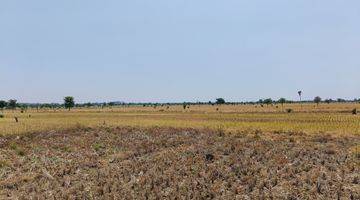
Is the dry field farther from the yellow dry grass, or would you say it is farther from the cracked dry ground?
the yellow dry grass

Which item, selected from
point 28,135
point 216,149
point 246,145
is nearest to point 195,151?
point 216,149

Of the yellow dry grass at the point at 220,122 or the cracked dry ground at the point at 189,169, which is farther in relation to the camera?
the yellow dry grass at the point at 220,122

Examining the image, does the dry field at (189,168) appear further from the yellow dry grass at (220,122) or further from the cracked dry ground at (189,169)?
the yellow dry grass at (220,122)

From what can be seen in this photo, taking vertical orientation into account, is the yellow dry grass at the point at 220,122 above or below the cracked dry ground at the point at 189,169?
above

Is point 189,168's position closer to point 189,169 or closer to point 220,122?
point 189,169

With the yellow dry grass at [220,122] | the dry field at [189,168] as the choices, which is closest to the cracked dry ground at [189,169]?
the dry field at [189,168]

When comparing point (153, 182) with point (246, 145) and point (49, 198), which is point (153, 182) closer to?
point (49, 198)

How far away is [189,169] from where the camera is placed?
2698 cm

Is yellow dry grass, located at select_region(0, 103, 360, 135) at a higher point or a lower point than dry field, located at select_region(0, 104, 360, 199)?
higher

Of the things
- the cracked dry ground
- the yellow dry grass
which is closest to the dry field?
the cracked dry ground

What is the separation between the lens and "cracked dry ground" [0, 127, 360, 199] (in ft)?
73.6

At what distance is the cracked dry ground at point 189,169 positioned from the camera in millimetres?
22438

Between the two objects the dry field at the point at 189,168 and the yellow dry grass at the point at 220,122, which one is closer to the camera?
the dry field at the point at 189,168

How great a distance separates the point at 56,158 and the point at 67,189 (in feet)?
33.0
